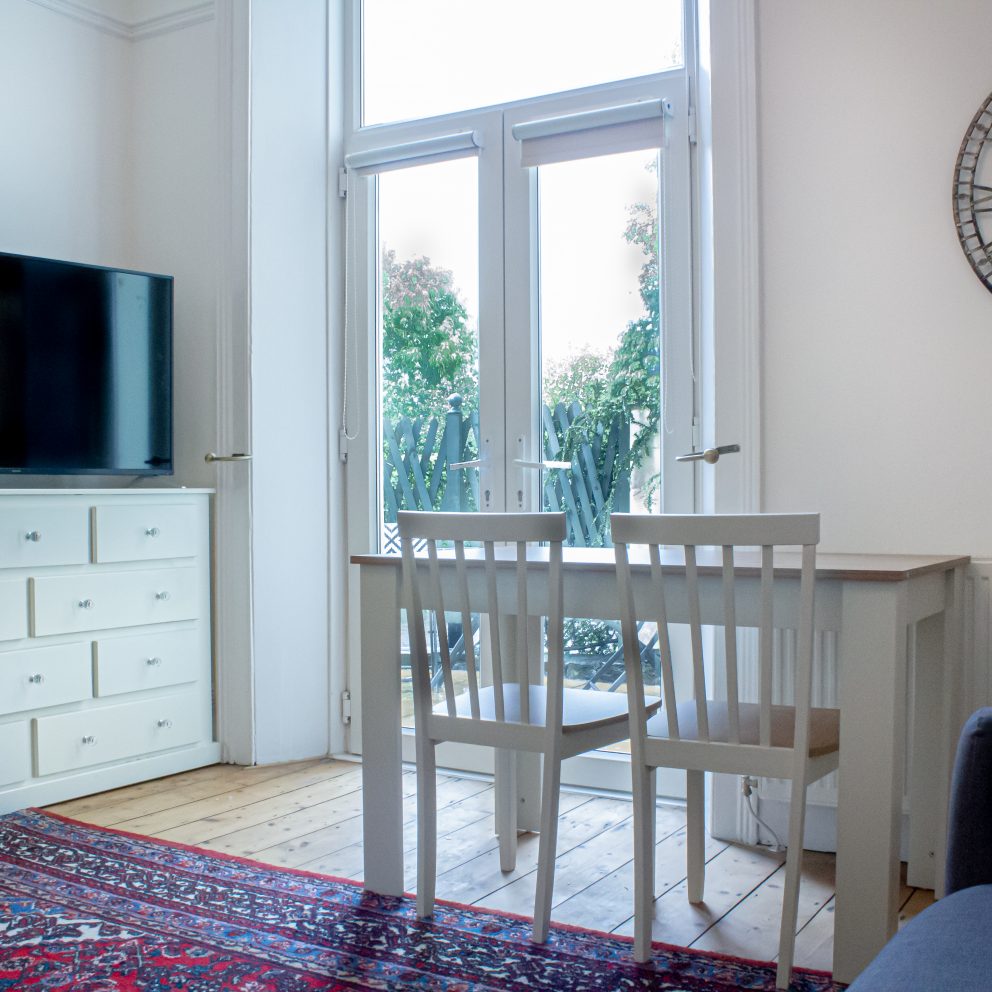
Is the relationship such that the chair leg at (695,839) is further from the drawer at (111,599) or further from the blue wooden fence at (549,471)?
the drawer at (111,599)

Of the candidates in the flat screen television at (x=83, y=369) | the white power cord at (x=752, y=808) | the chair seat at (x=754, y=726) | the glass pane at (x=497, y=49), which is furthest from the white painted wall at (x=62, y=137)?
the white power cord at (x=752, y=808)

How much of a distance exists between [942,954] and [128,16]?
13.8 ft

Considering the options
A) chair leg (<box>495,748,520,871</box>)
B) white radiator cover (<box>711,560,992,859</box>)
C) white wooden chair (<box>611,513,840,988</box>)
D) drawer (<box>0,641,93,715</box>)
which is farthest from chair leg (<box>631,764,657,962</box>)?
drawer (<box>0,641,93,715</box>)


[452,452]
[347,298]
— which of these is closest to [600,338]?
[452,452]

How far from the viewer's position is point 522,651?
2254 mm

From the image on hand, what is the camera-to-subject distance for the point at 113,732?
3434 millimetres

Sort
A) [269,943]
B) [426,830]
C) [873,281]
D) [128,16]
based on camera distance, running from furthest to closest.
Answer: [128,16] < [873,281] < [426,830] < [269,943]

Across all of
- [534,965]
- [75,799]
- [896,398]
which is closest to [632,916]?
[534,965]

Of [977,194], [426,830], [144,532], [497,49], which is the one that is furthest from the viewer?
[497,49]

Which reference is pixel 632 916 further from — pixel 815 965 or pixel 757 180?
pixel 757 180

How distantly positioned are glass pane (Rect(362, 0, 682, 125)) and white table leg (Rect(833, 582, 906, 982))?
2.07m

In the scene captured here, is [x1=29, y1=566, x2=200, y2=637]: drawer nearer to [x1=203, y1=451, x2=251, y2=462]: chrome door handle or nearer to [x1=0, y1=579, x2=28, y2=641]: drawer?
[x1=0, y1=579, x2=28, y2=641]: drawer

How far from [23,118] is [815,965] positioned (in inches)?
143

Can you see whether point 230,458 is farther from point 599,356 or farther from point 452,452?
point 599,356
